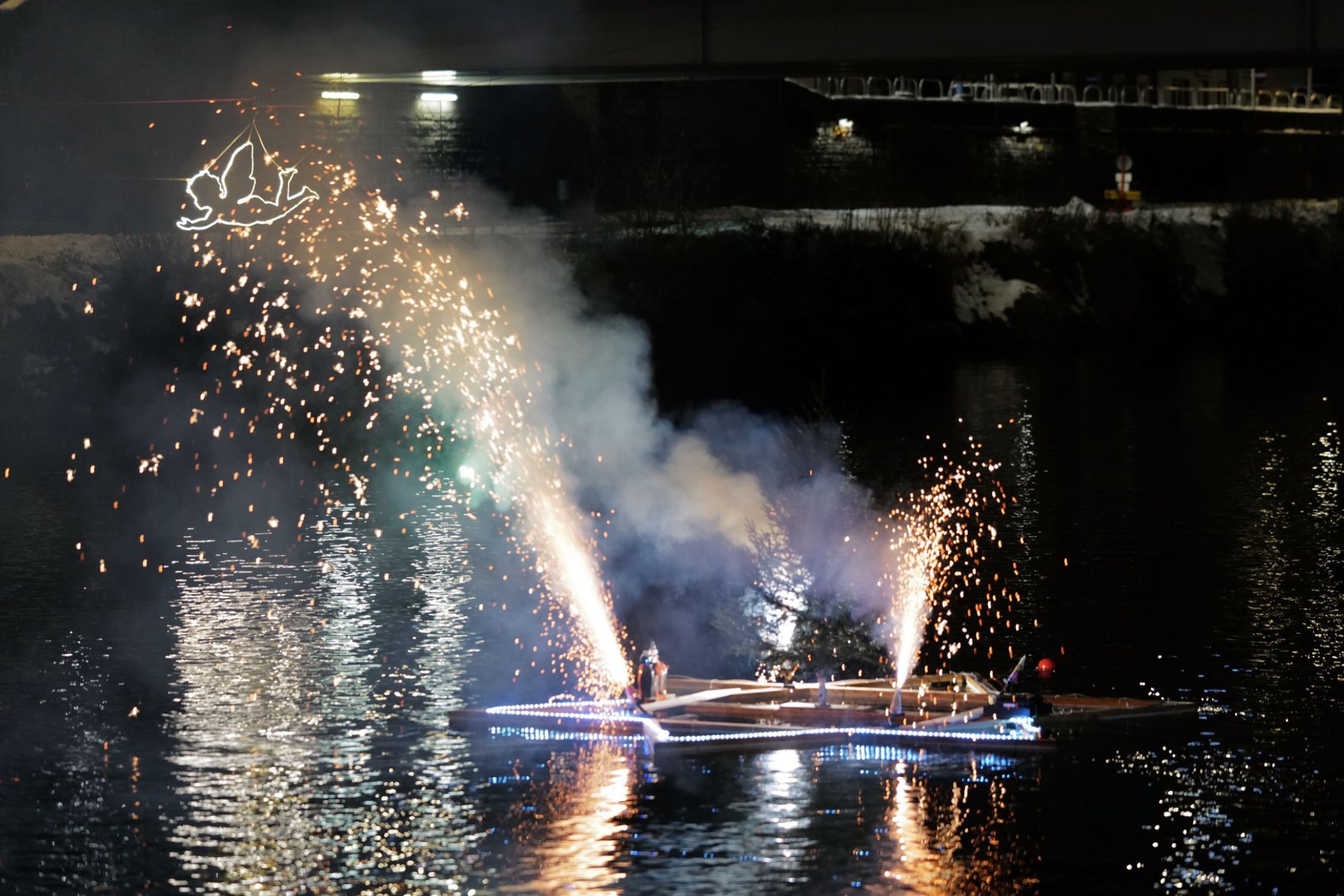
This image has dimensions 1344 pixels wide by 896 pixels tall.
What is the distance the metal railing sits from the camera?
9050cm

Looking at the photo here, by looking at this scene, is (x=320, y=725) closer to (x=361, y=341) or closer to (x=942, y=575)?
(x=942, y=575)

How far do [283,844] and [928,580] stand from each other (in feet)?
49.2

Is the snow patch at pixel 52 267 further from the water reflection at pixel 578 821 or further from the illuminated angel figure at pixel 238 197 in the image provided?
the water reflection at pixel 578 821

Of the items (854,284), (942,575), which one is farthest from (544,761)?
(854,284)

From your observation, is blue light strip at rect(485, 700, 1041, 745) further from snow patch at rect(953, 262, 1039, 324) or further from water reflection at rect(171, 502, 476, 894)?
snow patch at rect(953, 262, 1039, 324)

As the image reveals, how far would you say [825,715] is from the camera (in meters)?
23.0

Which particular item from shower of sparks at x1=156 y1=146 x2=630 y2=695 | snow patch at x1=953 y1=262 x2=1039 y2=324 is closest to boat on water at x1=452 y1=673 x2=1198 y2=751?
shower of sparks at x1=156 y1=146 x2=630 y2=695

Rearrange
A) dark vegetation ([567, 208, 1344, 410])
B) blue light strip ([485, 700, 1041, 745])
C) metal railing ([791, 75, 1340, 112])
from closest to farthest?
blue light strip ([485, 700, 1041, 745]), dark vegetation ([567, 208, 1344, 410]), metal railing ([791, 75, 1340, 112])

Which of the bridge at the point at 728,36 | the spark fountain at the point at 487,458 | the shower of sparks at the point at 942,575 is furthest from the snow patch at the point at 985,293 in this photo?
A: the bridge at the point at 728,36

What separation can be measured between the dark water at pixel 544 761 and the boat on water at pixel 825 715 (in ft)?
1.25

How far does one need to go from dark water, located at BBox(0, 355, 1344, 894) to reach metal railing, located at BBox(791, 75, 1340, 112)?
165 ft

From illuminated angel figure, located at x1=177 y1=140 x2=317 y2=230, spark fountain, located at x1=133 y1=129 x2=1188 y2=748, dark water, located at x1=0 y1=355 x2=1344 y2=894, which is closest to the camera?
dark water, located at x1=0 y1=355 x2=1344 y2=894

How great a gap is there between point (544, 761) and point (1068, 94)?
86403 millimetres

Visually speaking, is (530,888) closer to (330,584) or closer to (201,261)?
(330,584)
